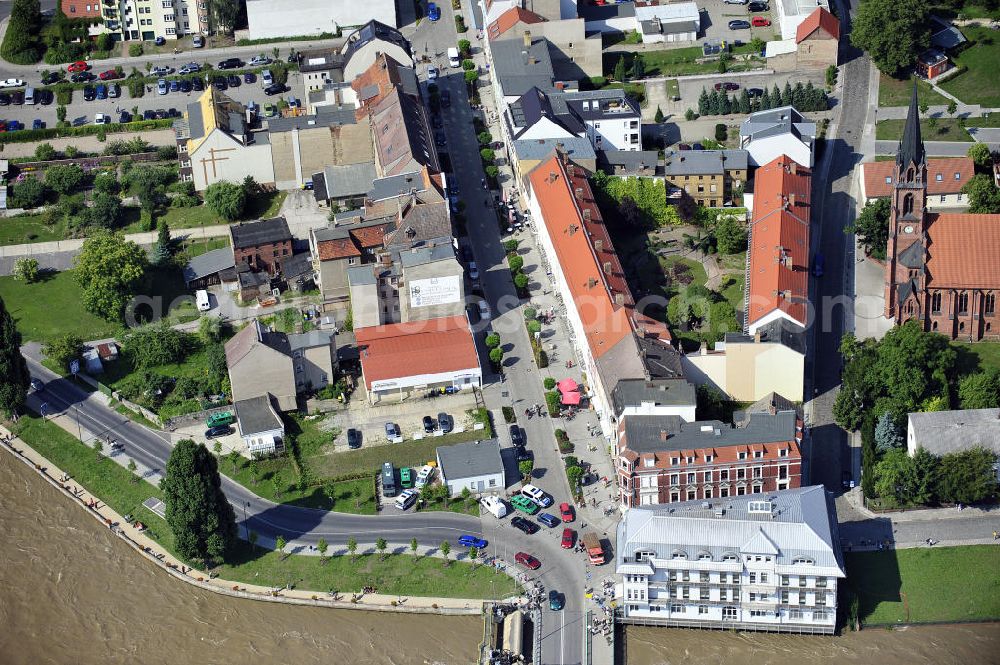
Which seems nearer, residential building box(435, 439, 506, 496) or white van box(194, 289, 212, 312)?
residential building box(435, 439, 506, 496)

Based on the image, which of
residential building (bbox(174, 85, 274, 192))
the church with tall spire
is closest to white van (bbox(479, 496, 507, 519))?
the church with tall spire

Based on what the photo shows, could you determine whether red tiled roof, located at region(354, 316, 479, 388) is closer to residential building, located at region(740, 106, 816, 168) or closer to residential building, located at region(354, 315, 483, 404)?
residential building, located at region(354, 315, 483, 404)

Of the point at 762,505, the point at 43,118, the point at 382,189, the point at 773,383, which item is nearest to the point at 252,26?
the point at 43,118

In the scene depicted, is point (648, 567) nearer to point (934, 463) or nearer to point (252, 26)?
point (934, 463)

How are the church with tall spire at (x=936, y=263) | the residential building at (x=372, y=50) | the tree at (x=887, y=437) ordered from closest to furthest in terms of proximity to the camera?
the tree at (x=887, y=437) → the church with tall spire at (x=936, y=263) → the residential building at (x=372, y=50)

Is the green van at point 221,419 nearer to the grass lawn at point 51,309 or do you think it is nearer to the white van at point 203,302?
the white van at point 203,302

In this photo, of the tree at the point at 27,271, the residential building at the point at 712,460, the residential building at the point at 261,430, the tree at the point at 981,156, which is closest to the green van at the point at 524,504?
the residential building at the point at 712,460
